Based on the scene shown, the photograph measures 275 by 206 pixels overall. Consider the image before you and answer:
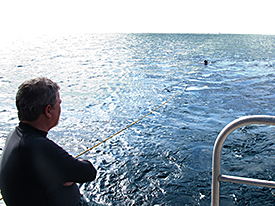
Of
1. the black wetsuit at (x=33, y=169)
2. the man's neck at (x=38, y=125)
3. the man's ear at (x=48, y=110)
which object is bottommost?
the black wetsuit at (x=33, y=169)

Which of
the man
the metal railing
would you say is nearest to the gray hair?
the man

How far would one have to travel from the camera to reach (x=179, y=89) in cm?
1249

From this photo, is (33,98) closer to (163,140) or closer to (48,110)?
(48,110)

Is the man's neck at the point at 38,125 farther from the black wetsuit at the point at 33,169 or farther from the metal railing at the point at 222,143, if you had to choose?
the metal railing at the point at 222,143

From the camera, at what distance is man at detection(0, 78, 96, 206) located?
1.75 m

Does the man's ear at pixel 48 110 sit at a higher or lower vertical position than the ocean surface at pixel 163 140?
higher

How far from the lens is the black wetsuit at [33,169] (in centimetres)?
175

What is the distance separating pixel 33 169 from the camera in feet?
5.74

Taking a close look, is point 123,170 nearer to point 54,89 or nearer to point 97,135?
point 97,135

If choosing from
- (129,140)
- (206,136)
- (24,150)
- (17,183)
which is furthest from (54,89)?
(206,136)

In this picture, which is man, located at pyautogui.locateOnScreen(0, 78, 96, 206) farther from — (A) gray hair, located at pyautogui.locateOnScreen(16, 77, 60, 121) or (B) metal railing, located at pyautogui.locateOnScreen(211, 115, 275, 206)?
(B) metal railing, located at pyautogui.locateOnScreen(211, 115, 275, 206)

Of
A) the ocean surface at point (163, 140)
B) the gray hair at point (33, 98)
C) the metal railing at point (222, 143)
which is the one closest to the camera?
the metal railing at point (222, 143)

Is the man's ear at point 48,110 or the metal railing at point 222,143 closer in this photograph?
the metal railing at point 222,143

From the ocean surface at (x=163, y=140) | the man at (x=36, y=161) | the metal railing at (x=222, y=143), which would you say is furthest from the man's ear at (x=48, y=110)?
the ocean surface at (x=163, y=140)
